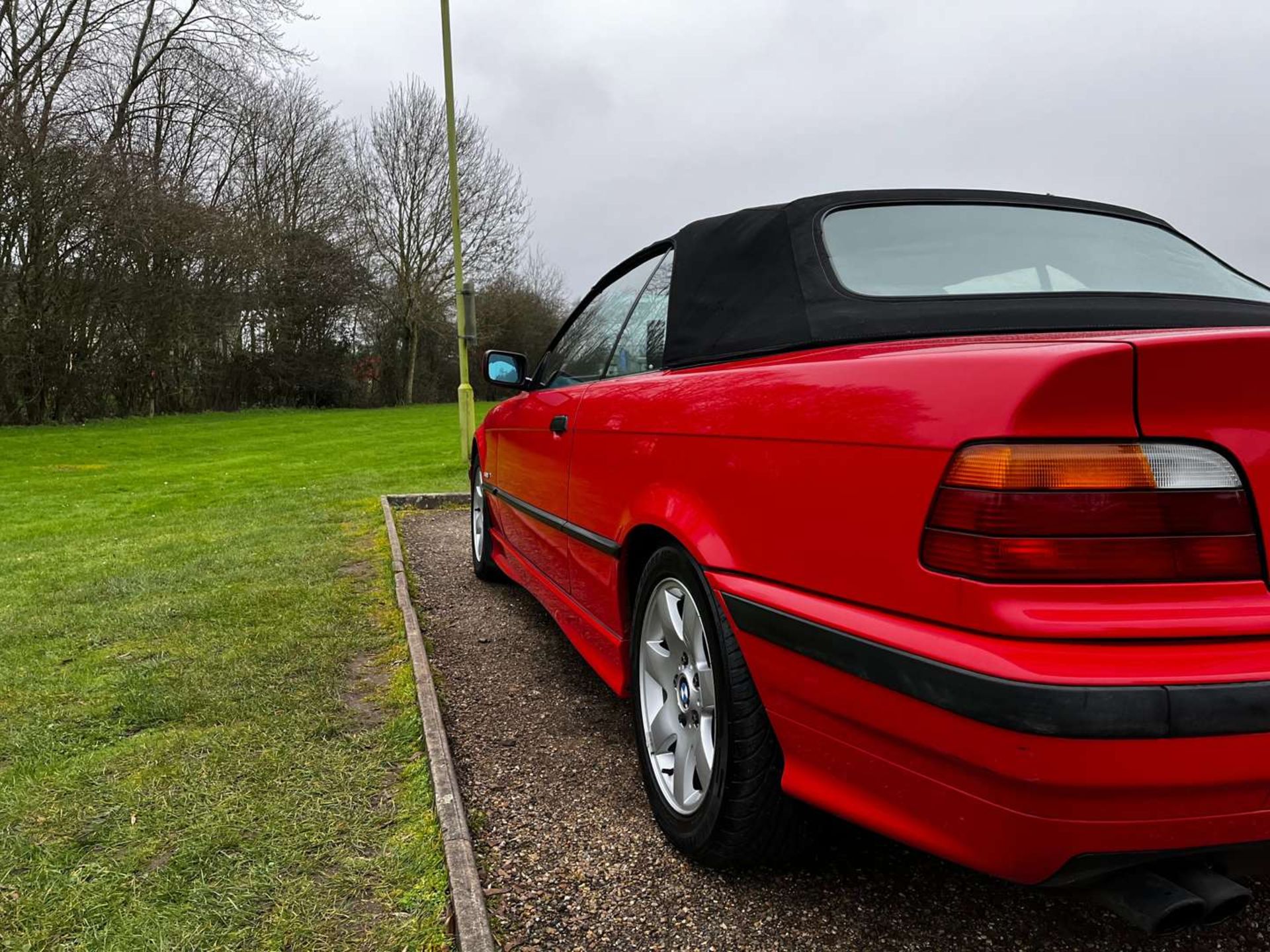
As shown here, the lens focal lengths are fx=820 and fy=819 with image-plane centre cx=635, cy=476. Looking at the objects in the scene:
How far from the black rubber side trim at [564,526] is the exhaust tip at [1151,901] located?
1436mm

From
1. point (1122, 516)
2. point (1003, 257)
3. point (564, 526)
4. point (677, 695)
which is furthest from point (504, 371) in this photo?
point (1122, 516)

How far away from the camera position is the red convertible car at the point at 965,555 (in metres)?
1.19

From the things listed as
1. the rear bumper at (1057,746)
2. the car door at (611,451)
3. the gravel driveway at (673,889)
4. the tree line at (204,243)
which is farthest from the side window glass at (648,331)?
the tree line at (204,243)

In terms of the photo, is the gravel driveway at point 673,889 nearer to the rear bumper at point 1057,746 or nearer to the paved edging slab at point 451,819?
the paved edging slab at point 451,819

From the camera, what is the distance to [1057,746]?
3.81 feet

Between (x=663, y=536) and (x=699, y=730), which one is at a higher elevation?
(x=663, y=536)

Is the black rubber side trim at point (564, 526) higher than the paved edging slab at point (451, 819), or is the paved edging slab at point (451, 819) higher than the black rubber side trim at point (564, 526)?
the black rubber side trim at point (564, 526)

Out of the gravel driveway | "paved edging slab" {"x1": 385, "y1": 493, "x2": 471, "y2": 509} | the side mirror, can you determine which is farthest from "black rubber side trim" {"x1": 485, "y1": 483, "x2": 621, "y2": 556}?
"paved edging slab" {"x1": 385, "y1": 493, "x2": 471, "y2": 509}

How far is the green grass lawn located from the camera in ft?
5.93

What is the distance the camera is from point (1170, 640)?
1.21 meters

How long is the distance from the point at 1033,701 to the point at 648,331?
5.88ft

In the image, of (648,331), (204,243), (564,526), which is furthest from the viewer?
(204,243)

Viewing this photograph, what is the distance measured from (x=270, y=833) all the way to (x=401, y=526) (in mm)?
4941

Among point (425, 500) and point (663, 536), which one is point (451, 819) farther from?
point (425, 500)
